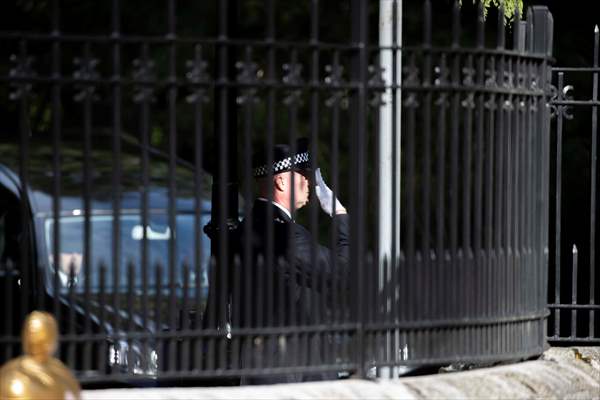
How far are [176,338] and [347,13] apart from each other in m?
9.66

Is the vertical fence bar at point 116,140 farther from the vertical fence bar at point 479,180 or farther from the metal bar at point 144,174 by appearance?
the vertical fence bar at point 479,180

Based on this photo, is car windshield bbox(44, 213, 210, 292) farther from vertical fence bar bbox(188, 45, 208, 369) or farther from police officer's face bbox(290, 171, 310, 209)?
vertical fence bar bbox(188, 45, 208, 369)

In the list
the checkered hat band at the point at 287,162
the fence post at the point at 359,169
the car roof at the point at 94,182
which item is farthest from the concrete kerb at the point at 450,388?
the car roof at the point at 94,182

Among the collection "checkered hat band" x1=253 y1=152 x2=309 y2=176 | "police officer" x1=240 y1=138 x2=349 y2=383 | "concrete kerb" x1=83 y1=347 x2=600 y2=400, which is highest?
"checkered hat band" x1=253 y1=152 x2=309 y2=176

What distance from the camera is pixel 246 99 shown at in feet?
19.9

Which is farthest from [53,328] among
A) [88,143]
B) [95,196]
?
[95,196]

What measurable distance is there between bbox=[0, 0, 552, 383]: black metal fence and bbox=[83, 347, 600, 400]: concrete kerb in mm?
79

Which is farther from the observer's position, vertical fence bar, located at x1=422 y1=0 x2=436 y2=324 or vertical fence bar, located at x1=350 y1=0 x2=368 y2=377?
vertical fence bar, located at x1=422 y1=0 x2=436 y2=324

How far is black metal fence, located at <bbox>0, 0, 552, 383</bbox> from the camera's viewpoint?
597 centimetres

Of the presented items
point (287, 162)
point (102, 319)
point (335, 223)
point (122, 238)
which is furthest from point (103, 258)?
point (122, 238)

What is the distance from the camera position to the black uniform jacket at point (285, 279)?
6.19 meters

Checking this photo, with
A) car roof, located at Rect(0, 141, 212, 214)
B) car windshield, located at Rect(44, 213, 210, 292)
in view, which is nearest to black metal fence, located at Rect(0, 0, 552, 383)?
car windshield, located at Rect(44, 213, 210, 292)

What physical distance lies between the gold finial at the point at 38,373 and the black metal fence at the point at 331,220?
0.90 metres

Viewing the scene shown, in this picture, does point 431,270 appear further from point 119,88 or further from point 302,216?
point 302,216
